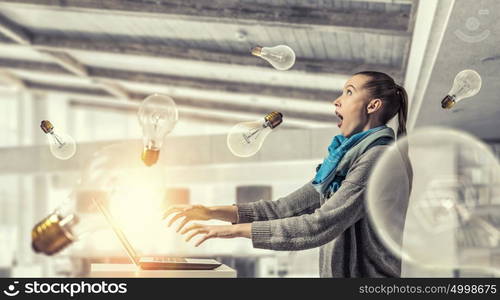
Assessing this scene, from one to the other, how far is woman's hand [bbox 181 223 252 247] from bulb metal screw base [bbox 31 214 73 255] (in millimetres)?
291

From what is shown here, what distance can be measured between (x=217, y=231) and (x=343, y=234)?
0.34m

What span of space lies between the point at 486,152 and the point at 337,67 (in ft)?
9.13

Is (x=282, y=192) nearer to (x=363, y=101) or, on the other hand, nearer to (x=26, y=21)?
(x=26, y=21)

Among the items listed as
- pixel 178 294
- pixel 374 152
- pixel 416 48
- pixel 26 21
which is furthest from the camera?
pixel 26 21

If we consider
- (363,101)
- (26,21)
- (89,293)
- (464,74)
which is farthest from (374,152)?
(26,21)

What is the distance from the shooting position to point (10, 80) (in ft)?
36.1

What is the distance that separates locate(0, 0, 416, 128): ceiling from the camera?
17.5 feet

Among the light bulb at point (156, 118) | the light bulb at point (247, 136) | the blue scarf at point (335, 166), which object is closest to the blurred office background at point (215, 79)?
the light bulb at point (247, 136)

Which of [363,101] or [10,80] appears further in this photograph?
[10,80]

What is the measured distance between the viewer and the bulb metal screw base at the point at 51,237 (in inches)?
64.7

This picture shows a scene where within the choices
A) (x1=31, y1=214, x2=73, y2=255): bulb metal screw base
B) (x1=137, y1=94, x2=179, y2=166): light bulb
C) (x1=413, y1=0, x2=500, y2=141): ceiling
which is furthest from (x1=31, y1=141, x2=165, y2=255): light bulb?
(x1=413, y1=0, x2=500, y2=141): ceiling

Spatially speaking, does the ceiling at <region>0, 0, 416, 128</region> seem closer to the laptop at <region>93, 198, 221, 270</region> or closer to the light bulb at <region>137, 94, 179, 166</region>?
the light bulb at <region>137, 94, 179, 166</region>

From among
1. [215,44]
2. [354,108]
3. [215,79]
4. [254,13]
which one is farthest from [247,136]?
[215,79]

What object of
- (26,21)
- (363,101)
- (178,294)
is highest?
(26,21)
